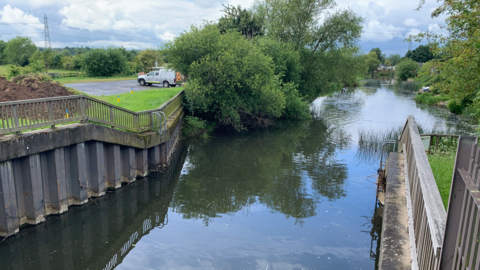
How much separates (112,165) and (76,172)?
1.80 metres

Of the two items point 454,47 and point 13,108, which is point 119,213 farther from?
point 454,47

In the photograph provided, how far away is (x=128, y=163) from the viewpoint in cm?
1341

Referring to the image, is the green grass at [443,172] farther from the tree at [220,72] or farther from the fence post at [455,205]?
the tree at [220,72]

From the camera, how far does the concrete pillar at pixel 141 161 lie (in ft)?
46.7

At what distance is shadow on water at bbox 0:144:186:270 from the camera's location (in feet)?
28.5

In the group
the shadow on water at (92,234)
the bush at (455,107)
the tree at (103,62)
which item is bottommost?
the shadow on water at (92,234)

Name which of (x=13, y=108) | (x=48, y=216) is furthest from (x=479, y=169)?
(x=48, y=216)

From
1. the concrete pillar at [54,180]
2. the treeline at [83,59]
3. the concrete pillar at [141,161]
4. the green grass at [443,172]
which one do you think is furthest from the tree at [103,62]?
the green grass at [443,172]

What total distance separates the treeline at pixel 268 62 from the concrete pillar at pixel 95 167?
36.1 feet

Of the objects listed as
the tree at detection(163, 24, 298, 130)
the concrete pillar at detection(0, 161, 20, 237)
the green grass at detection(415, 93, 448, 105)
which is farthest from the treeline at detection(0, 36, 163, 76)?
the green grass at detection(415, 93, 448, 105)

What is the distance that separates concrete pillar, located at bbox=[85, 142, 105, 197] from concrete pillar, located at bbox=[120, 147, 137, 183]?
4.48 ft

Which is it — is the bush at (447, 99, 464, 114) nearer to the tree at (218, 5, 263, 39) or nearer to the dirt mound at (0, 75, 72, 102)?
the tree at (218, 5, 263, 39)

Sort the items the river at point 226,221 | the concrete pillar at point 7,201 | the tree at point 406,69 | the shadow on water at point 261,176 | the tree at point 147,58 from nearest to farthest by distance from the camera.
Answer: the concrete pillar at point 7,201 → the river at point 226,221 → the shadow on water at point 261,176 → the tree at point 147,58 → the tree at point 406,69

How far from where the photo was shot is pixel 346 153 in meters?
19.2
